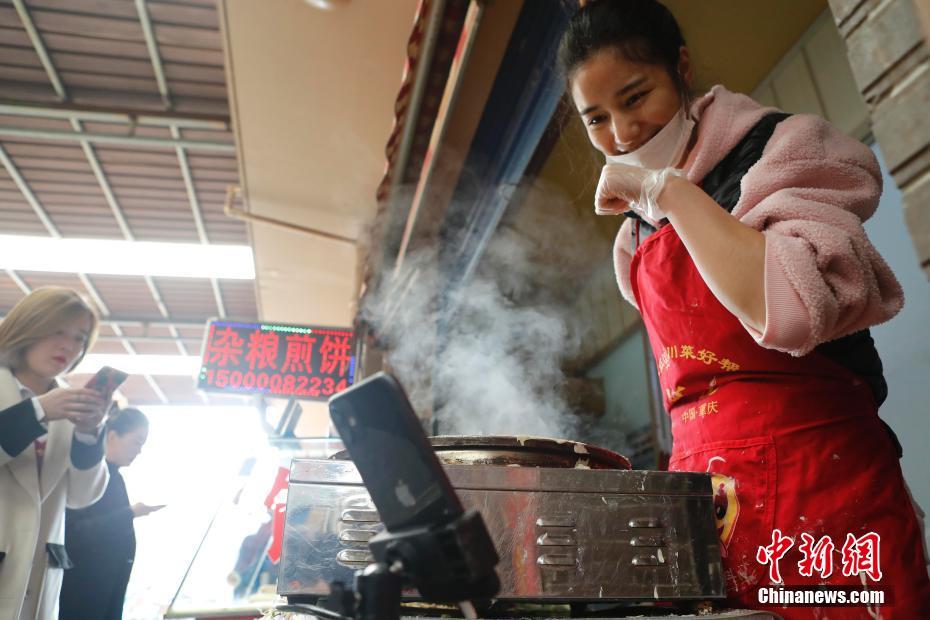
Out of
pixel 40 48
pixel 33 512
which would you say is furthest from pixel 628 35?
pixel 40 48

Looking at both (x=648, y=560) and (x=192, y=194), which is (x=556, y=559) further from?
(x=192, y=194)

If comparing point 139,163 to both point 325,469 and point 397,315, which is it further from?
point 325,469

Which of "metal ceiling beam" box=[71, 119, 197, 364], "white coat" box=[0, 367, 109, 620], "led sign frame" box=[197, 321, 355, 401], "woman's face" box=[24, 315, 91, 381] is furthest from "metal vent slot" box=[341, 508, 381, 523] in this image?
"metal ceiling beam" box=[71, 119, 197, 364]

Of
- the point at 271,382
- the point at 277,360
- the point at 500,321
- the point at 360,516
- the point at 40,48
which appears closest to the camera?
the point at 360,516

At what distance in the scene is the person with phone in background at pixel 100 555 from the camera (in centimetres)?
270

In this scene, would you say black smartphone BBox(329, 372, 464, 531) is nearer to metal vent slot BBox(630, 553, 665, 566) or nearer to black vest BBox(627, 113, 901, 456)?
metal vent slot BBox(630, 553, 665, 566)

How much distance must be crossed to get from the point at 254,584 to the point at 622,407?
9.51 feet

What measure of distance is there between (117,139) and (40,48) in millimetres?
931

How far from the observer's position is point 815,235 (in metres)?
0.89

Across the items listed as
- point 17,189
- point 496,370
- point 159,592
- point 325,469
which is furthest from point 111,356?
point 325,469

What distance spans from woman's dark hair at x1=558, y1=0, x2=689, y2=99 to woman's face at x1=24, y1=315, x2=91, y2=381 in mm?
2444

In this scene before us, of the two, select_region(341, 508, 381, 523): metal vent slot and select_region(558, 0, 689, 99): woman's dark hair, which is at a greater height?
select_region(558, 0, 689, 99): woman's dark hair

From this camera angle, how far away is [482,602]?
96cm

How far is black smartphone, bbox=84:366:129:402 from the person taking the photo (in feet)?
8.14
